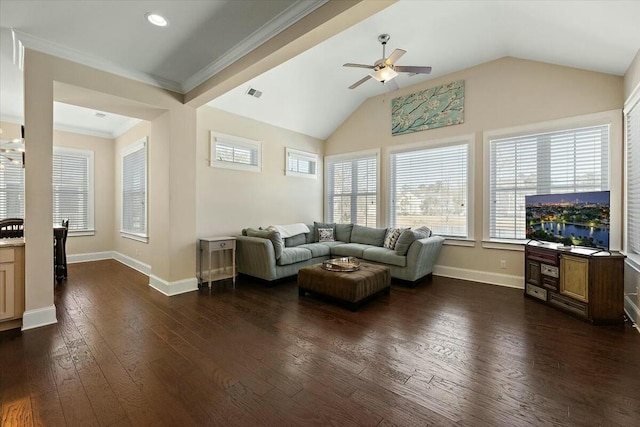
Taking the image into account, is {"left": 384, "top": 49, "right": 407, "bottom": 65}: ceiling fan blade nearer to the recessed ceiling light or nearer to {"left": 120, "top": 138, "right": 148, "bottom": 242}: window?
the recessed ceiling light

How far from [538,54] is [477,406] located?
4648mm

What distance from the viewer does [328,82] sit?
5.21 meters

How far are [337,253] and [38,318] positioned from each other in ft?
13.5

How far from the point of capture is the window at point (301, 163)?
6.11 meters

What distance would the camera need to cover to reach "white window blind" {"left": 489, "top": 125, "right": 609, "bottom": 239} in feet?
12.6

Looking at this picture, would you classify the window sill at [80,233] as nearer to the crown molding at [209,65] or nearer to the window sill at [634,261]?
the crown molding at [209,65]

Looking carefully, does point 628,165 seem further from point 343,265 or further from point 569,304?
point 343,265

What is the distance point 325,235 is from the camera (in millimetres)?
5953

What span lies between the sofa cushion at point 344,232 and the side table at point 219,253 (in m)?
2.31

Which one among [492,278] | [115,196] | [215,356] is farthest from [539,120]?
[115,196]

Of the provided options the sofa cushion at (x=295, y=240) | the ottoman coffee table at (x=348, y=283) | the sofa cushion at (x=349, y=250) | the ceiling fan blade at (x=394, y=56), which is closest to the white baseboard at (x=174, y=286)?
the ottoman coffee table at (x=348, y=283)

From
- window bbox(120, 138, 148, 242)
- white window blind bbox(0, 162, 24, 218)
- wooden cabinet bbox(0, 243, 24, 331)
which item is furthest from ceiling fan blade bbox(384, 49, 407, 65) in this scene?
white window blind bbox(0, 162, 24, 218)

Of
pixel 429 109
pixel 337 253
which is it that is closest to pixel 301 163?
pixel 337 253

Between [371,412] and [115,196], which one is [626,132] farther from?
[115,196]
